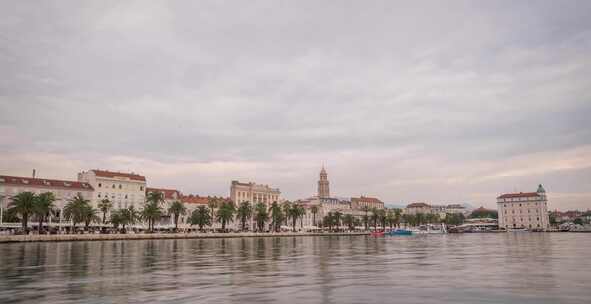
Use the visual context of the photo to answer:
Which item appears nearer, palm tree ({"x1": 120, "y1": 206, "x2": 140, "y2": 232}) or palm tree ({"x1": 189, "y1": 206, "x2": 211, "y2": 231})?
palm tree ({"x1": 120, "y1": 206, "x2": 140, "y2": 232})

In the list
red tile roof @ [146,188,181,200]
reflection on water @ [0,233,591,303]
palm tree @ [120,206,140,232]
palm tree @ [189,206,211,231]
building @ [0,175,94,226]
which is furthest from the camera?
red tile roof @ [146,188,181,200]

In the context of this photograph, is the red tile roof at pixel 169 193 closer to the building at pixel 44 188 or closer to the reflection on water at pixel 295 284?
the building at pixel 44 188

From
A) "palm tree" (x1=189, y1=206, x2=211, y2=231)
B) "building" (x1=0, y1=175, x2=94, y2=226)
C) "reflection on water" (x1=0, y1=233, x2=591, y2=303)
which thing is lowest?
"reflection on water" (x1=0, y1=233, x2=591, y2=303)

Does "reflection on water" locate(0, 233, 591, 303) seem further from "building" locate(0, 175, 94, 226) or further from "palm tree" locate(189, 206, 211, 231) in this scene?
"palm tree" locate(189, 206, 211, 231)

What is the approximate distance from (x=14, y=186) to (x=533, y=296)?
144m

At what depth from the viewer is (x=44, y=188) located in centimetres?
14175

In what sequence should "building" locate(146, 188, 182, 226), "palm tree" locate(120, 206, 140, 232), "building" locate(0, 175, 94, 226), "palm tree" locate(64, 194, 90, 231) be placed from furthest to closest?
"building" locate(146, 188, 182, 226)
"building" locate(0, 175, 94, 226)
"palm tree" locate(120, 206, 140, 232)
"palm tree" locate(64, 194, 90, 231)

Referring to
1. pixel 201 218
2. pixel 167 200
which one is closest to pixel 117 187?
pixel 167 200

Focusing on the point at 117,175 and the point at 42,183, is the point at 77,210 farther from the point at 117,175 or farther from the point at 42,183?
the point at 117,175

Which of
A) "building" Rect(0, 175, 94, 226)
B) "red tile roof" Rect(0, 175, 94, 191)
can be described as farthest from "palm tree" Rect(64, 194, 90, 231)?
"red tile roof" Rect(0, 175, 94, 191)

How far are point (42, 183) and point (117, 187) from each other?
2404 cm

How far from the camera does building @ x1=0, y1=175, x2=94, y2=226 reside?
133 m

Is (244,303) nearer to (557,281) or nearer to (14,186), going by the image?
(557,281)

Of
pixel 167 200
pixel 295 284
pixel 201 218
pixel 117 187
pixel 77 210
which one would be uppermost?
pixel 117 187
